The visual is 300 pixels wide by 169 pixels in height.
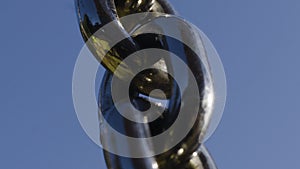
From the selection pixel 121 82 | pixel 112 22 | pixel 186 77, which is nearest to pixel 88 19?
pixel 112 22

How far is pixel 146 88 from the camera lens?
3.98 feet

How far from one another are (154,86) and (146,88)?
0.02 metres

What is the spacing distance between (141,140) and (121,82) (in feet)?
0.54

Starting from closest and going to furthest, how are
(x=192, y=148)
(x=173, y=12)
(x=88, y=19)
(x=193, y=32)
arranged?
(x=192, y=148), (x=193, y=32), (x=88, y=19), (x=173, y=12)

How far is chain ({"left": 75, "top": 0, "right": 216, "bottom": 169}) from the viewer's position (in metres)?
1.02

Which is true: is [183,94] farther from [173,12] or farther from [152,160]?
[173,12]

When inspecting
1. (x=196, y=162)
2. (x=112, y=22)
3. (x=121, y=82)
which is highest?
(x=112, y=22)

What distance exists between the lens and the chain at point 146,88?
40.1 inches

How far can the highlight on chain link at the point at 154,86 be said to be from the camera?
103cm

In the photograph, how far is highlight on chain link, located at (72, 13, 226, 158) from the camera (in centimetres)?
103

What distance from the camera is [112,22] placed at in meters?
1.22

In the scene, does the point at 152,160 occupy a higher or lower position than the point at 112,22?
lower

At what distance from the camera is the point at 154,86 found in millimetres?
1213

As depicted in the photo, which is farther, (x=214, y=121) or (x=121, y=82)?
(x=121, y=82)
